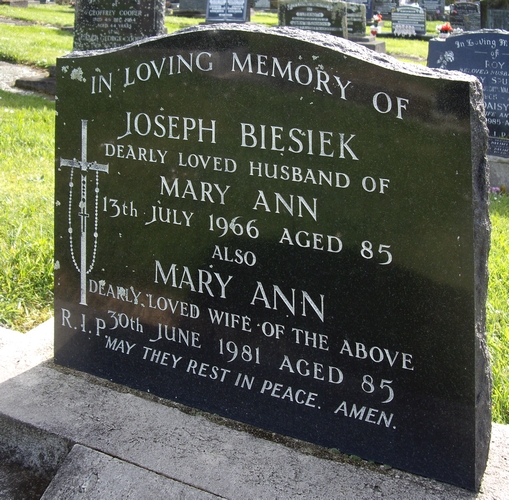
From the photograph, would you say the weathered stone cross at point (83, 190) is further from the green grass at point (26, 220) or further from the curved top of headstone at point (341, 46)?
the green grass at point (26, 220)

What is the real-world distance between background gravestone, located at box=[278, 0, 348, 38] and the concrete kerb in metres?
Result: 11.0

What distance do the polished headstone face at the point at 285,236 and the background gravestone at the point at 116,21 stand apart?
6.16m

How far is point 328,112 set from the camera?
94.5 inches

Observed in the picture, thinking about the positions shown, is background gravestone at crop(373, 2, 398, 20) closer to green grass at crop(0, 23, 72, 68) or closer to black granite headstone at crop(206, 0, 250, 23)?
black granite headstone at crop(206, 0, 250, 23)

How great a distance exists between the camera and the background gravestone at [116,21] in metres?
8.67

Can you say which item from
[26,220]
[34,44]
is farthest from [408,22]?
[26,220]

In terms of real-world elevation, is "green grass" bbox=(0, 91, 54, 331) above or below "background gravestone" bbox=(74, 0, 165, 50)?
below

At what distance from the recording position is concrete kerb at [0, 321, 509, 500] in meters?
2.38

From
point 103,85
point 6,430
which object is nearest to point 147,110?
point 103,85

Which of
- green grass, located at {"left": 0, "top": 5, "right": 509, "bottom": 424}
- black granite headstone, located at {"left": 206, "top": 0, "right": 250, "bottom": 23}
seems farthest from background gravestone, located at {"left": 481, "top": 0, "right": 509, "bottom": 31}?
green grass, located at {"left": 0, "top": 5, "right": 509, "bottom": 424}

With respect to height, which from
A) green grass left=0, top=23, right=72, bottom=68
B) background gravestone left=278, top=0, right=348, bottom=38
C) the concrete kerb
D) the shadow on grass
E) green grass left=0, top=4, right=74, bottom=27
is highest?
background gravestone left=278, top=0, right=348, bottom=38

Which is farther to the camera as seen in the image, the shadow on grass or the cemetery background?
the shadow on grass

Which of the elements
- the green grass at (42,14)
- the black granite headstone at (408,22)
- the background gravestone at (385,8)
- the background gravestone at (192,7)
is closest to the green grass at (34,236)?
the green grass at (42,14)

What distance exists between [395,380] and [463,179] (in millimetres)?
733
